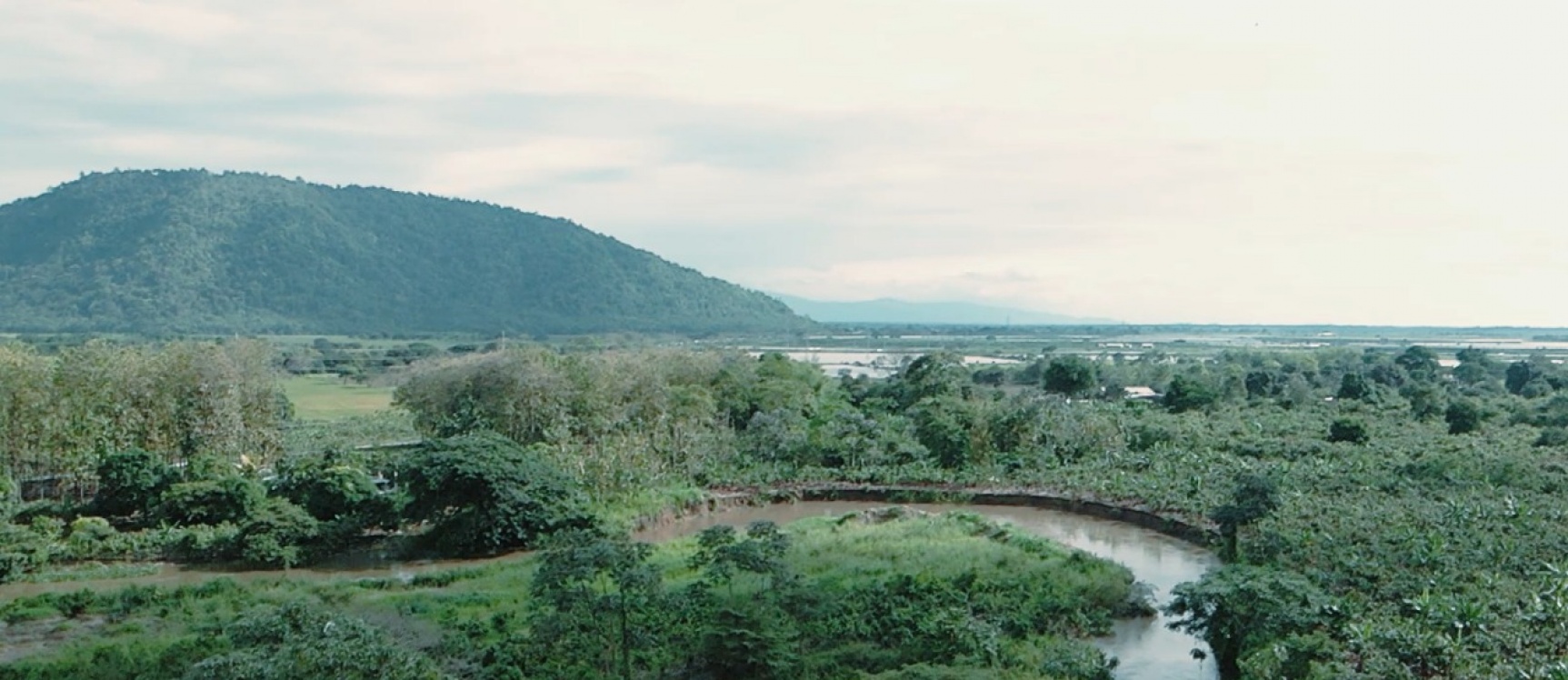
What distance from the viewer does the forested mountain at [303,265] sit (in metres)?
98.5

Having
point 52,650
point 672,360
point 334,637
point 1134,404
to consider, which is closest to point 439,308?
point 672,360

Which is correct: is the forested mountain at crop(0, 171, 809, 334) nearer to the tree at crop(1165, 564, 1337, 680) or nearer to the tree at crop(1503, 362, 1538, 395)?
the tree at crop(1503, 362, 1538, 395)

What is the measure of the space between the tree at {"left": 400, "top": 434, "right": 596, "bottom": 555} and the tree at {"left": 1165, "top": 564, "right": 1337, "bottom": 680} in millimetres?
12593

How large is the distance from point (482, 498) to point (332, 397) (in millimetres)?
40358

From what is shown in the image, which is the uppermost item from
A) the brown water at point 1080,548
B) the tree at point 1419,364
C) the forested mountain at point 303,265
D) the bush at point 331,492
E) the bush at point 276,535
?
the forested mountain at point 303,265

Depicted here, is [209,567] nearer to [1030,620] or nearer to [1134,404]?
[1030,620]

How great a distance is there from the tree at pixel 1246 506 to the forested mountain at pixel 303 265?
9252 cm

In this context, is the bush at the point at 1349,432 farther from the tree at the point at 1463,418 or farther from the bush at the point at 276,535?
the bush at the point at 276,535

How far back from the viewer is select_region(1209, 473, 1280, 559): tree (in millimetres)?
21359

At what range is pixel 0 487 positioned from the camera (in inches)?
965

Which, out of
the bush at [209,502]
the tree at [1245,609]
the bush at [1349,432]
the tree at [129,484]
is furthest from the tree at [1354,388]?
the tree at [129,484]

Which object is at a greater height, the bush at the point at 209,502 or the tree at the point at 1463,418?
the tree at the point at 1463,418

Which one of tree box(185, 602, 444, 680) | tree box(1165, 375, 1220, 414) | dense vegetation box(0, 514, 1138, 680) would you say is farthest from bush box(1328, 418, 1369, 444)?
tree box(185, 602, 444, 680)

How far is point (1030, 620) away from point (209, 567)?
16.8 metres
